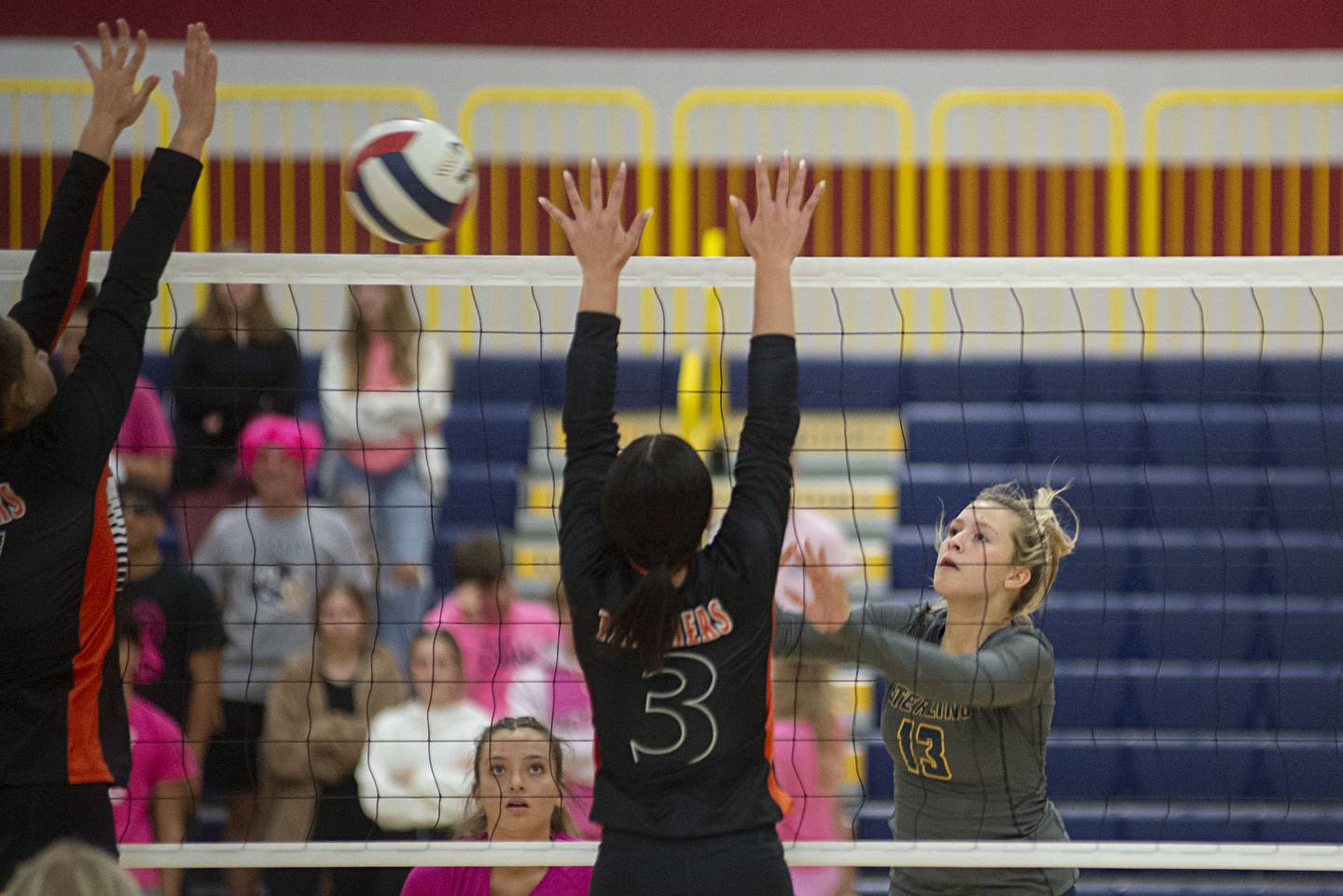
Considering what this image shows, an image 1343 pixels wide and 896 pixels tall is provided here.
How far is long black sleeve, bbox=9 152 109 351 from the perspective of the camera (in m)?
3.08

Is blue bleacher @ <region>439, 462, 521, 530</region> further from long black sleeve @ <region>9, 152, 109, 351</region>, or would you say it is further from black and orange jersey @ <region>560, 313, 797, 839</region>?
black and orange jersey @ <region>560, 313, 797, 839</region>

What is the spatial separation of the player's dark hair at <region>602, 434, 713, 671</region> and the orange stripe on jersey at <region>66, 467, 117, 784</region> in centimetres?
100

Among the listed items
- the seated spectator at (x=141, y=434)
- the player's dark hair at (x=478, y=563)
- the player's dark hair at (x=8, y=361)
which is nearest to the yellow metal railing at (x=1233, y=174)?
the player's dark hair at (x=478, y=563)

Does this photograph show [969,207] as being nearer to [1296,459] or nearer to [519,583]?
[1296,459]

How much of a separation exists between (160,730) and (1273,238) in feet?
21.2

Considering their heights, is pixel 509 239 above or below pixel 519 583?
above

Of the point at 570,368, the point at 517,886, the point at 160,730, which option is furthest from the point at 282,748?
the point at 570,368

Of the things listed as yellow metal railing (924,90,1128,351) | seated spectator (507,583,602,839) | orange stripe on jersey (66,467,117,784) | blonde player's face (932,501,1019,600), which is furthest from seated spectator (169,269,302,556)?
yellow metal railing (924,90,1128,351)

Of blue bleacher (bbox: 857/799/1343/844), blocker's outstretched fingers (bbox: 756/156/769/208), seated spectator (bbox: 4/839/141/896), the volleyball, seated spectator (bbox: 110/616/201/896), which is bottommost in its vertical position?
blue bleacher (bbox: 857/799/1343/844)

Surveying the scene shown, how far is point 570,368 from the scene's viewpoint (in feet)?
9.66

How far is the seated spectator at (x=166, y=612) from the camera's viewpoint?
5074mm

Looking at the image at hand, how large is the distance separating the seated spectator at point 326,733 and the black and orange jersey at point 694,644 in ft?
7.63

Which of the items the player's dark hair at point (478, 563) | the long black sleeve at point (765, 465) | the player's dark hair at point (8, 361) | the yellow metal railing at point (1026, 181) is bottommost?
the player's dark hair at point (478, 563)

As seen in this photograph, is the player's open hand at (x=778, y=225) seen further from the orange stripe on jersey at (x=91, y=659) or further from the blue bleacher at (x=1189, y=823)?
the blue bleacher at (x=1189, y=823)
